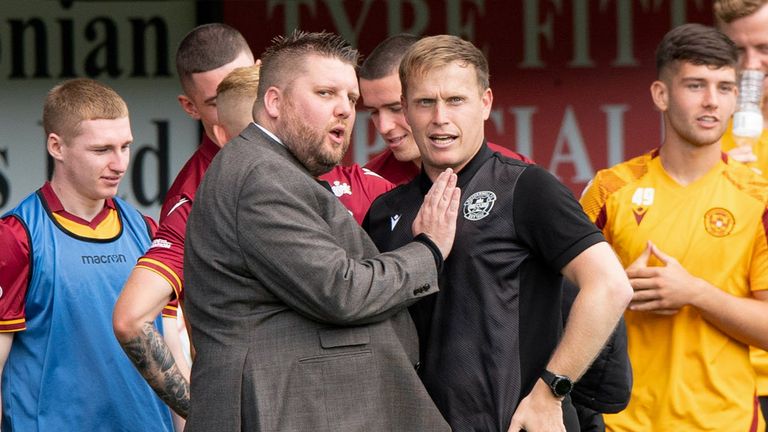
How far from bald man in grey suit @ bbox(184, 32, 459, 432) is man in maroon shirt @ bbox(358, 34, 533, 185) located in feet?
4.27

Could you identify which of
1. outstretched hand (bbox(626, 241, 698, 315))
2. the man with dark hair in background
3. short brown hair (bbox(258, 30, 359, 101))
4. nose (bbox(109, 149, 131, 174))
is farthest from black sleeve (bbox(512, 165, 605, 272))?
the man with dark hair in background

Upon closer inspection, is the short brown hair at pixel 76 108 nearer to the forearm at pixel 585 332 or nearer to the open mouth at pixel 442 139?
the open mouth at pixel 442 139

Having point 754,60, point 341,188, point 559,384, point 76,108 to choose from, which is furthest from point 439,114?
point 754,60

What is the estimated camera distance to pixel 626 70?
7219 mm

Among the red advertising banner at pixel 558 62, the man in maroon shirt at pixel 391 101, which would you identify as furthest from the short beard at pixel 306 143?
the red advertising banner at pixel 558 62

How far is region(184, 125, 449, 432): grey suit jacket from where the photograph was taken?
354cm

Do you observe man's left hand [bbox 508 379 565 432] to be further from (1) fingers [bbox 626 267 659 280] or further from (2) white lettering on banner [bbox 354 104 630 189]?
(2) white lettering on banner [bbox 354 104 630 189]

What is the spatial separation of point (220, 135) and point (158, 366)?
845 millimetres

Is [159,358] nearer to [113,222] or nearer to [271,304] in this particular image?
[113,222]

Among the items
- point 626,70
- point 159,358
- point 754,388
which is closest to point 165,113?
point 626,70

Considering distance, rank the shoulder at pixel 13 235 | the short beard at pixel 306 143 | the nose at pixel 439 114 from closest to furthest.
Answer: the short beard at pixel 306 143 < the nose at pixel 439 114 < the shoulder at pixel 13 235

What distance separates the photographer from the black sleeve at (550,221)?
11.9 feet

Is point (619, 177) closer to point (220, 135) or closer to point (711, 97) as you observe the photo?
point (711, 97)

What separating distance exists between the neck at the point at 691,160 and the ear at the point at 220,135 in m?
1.46
